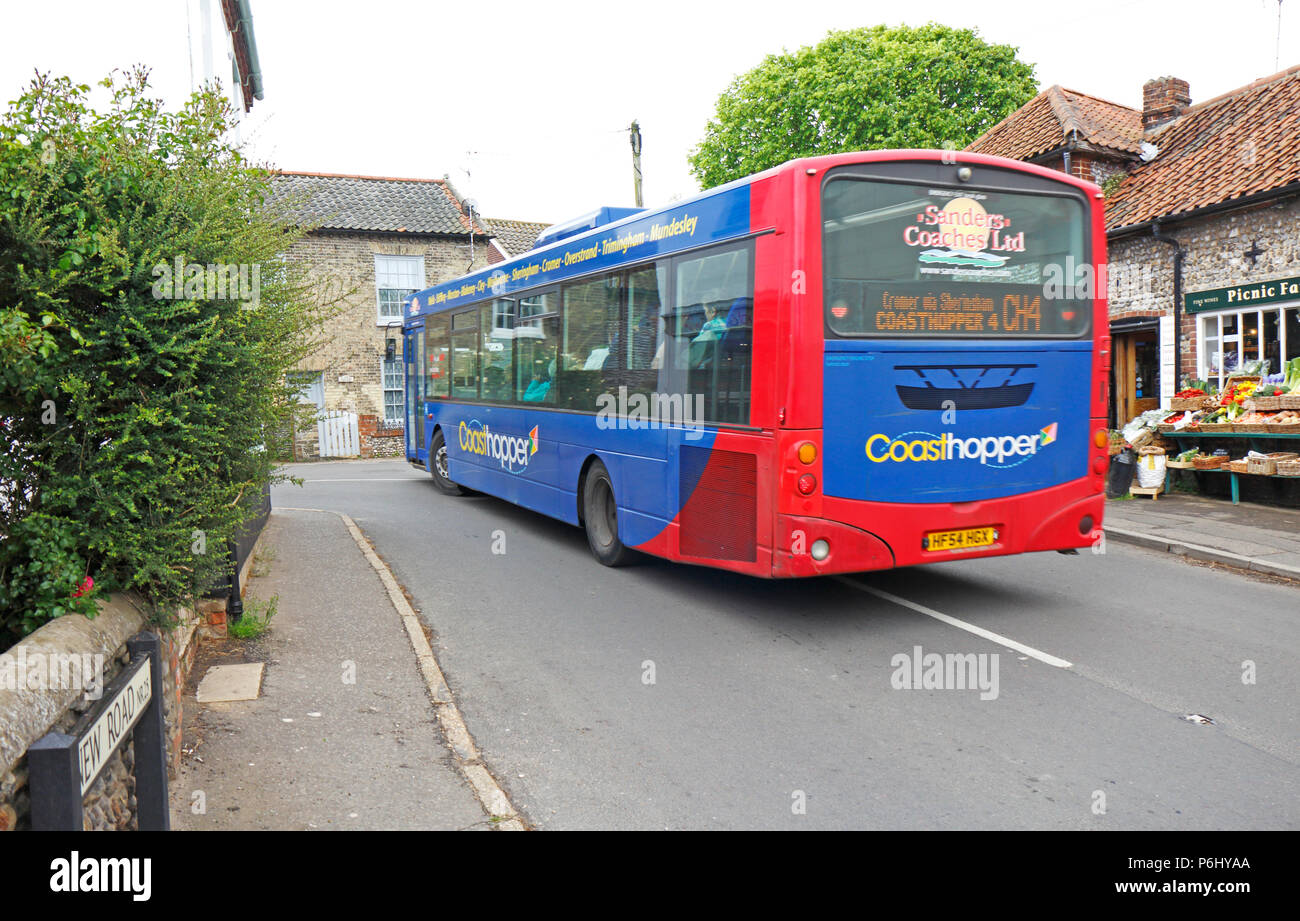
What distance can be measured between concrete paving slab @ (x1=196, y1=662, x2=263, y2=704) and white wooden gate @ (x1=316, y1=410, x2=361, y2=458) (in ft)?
78.1

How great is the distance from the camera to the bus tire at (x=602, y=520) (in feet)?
30.7

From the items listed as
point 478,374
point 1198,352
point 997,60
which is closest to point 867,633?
point 478,374

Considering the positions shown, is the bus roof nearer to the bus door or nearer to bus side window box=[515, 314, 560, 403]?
bus side window box=[515, 314, 560, 403]

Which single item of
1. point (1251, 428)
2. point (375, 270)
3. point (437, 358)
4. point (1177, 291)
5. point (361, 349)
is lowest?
point (1251, 428)

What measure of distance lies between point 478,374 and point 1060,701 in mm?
8837

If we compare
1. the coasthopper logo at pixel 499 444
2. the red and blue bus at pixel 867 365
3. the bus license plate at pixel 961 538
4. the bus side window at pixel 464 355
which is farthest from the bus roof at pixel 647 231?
the bus license plate at pixel 961 538

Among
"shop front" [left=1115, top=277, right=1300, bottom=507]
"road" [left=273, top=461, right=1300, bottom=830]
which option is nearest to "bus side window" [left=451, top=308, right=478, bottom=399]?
"road" [left=273, top=461, right=1300, bottom=830]

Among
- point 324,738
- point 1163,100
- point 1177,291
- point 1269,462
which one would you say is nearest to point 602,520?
point 324,738

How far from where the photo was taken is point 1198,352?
14.7 metres

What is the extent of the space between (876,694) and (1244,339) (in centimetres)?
1127

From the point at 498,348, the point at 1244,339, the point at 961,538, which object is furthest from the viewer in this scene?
the point at 1244,339

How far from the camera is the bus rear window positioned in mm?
6602

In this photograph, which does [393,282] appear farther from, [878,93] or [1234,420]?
[1234,420]

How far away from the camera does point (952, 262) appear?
6.90 metres
